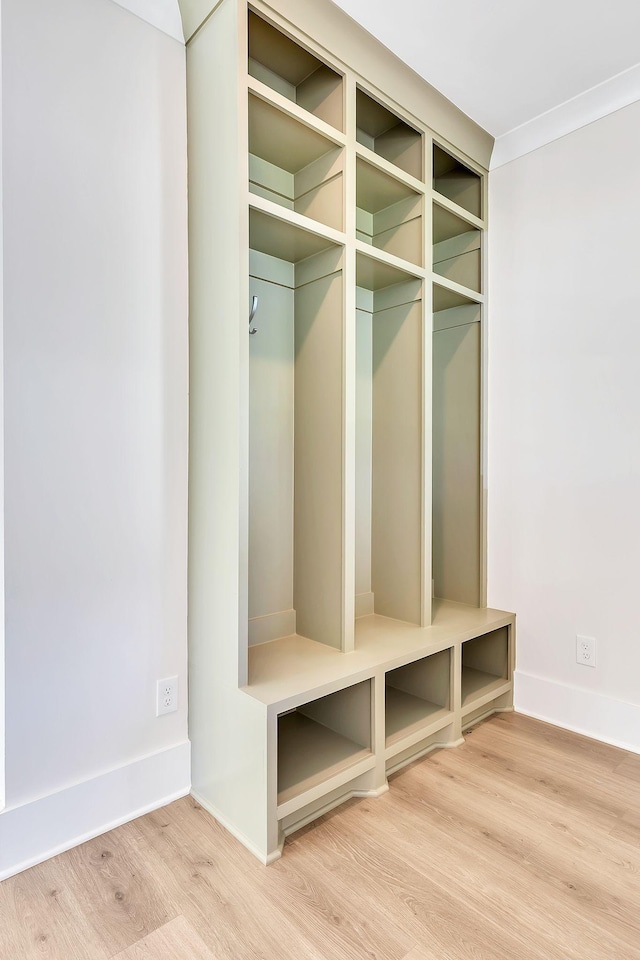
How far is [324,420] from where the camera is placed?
1987 mm

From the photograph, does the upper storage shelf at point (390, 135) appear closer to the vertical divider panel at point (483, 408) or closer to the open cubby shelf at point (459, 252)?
the open cubby shelf at point (459, 252)

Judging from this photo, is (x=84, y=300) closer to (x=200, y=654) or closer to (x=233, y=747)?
(x=200, y=654)

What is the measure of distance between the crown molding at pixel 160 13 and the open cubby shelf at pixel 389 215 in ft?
2.42

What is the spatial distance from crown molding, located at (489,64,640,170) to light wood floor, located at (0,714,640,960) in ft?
8.12

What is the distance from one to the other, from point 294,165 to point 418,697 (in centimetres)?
213

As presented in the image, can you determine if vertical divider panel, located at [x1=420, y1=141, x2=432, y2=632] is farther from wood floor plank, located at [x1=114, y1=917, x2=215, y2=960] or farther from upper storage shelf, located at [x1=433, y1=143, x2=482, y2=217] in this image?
wood floor plank, located at [x1=114, y1=917, x2=215, y2=960]

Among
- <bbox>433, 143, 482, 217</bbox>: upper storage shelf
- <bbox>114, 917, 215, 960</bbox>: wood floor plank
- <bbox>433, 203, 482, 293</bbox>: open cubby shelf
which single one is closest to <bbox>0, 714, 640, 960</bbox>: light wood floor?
<bbox>114, 917, 215, 960</bbox>: wood floor plank

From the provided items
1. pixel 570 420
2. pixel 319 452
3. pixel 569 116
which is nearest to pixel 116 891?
pixel 319 452

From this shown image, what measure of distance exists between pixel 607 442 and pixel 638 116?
1.22 meters

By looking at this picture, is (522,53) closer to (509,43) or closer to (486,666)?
(509,43)

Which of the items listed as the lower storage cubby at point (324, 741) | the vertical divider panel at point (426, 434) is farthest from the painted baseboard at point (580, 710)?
the lower storage cubby at point (324, 741)

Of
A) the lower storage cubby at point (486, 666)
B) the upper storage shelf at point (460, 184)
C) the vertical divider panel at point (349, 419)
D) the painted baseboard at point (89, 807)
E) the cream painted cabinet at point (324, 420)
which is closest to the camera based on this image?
the painted baseboard at point (89, 807)

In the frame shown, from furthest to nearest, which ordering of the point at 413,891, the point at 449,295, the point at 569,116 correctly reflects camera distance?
→ the point at 449,295 < the point at 569,116 < the point at 413,891

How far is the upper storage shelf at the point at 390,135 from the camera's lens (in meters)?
2.12
